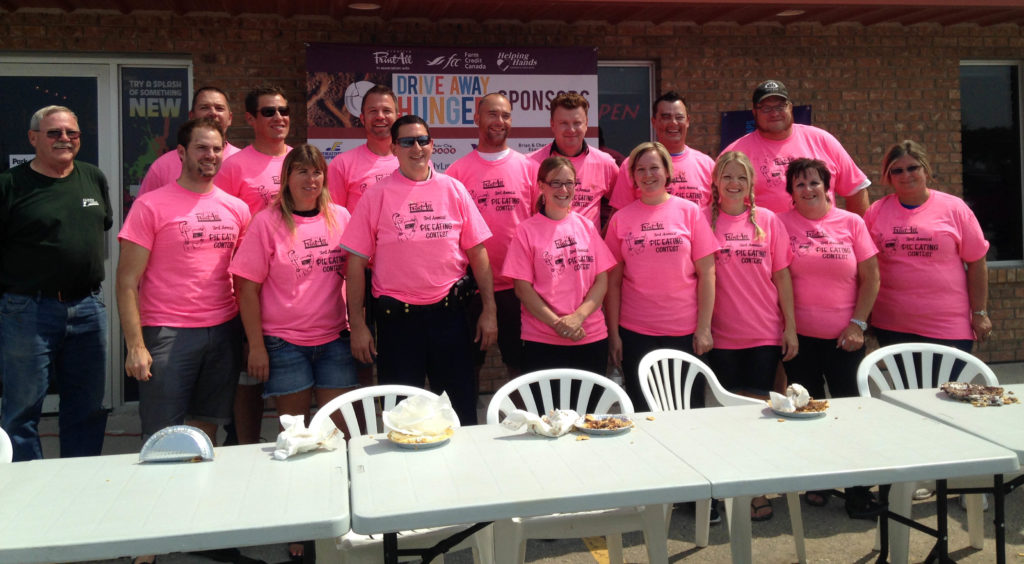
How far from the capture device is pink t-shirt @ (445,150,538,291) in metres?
4.43

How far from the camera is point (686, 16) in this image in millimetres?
6238

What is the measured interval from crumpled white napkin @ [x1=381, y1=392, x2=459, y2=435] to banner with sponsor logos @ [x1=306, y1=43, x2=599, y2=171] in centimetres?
364

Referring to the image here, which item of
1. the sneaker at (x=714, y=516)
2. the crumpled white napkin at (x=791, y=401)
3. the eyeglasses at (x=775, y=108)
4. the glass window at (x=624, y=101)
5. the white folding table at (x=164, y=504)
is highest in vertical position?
the glass window at (x=624, y=101)

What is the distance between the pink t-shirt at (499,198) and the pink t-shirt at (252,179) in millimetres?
1025

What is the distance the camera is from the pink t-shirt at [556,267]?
157 inches

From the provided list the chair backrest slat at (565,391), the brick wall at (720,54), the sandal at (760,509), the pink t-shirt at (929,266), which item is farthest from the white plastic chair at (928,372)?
the brick wall at (720,54)

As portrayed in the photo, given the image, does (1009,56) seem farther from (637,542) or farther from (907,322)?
(637,542)

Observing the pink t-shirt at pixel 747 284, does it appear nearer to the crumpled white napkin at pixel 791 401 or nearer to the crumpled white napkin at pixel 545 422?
the crumpled white napkin at pixel 791 401

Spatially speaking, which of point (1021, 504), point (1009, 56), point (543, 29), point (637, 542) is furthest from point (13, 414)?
point (1009, 56)

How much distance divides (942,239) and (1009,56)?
3.86 m

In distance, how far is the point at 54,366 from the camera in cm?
388

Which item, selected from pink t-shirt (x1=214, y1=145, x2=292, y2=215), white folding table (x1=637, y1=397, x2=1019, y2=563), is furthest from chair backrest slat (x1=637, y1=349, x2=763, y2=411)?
pink t-shirt (x1=214, y1=145, x2=292, y2=215)

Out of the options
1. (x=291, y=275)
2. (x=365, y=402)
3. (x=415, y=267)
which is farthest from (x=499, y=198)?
(x=365, y=402)

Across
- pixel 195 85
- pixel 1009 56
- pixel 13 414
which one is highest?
pixel 1009 56
